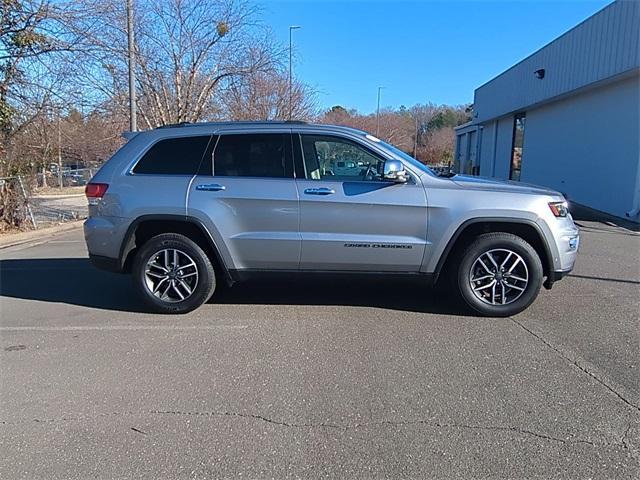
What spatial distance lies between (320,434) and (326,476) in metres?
0.38

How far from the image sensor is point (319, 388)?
341cm

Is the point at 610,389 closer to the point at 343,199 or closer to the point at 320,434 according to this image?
the point at 320,434

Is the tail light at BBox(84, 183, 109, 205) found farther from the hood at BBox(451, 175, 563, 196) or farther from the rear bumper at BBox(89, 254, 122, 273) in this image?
the hood at BBox(451, 175, 563, 196)

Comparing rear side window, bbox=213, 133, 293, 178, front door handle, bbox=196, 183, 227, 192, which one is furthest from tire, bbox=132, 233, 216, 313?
rear side window, bbox=213, 133, 293, 178

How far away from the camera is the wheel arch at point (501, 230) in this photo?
471 centimetres

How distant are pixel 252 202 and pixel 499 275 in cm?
264

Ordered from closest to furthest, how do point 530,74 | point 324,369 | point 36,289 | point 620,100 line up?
point 324,369
point 36,289
point 620,100
point 530,74

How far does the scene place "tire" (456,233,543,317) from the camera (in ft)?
15.6

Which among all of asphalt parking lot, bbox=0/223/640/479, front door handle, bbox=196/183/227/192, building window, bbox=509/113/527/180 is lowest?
asphalt parking lot, bbox=0/223/640/479

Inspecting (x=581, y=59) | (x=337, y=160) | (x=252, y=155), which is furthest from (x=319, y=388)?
(x=581, y=59)

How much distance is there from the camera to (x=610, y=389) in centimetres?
338

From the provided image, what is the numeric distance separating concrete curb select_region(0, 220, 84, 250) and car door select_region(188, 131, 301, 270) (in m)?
7.11

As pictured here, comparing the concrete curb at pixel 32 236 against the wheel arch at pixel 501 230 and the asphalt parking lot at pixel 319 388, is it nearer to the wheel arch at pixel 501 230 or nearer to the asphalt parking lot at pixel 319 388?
the asphalt parking lot at pixel 319 388

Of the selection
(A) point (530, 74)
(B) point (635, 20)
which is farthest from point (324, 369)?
(A) point (530, 74)
